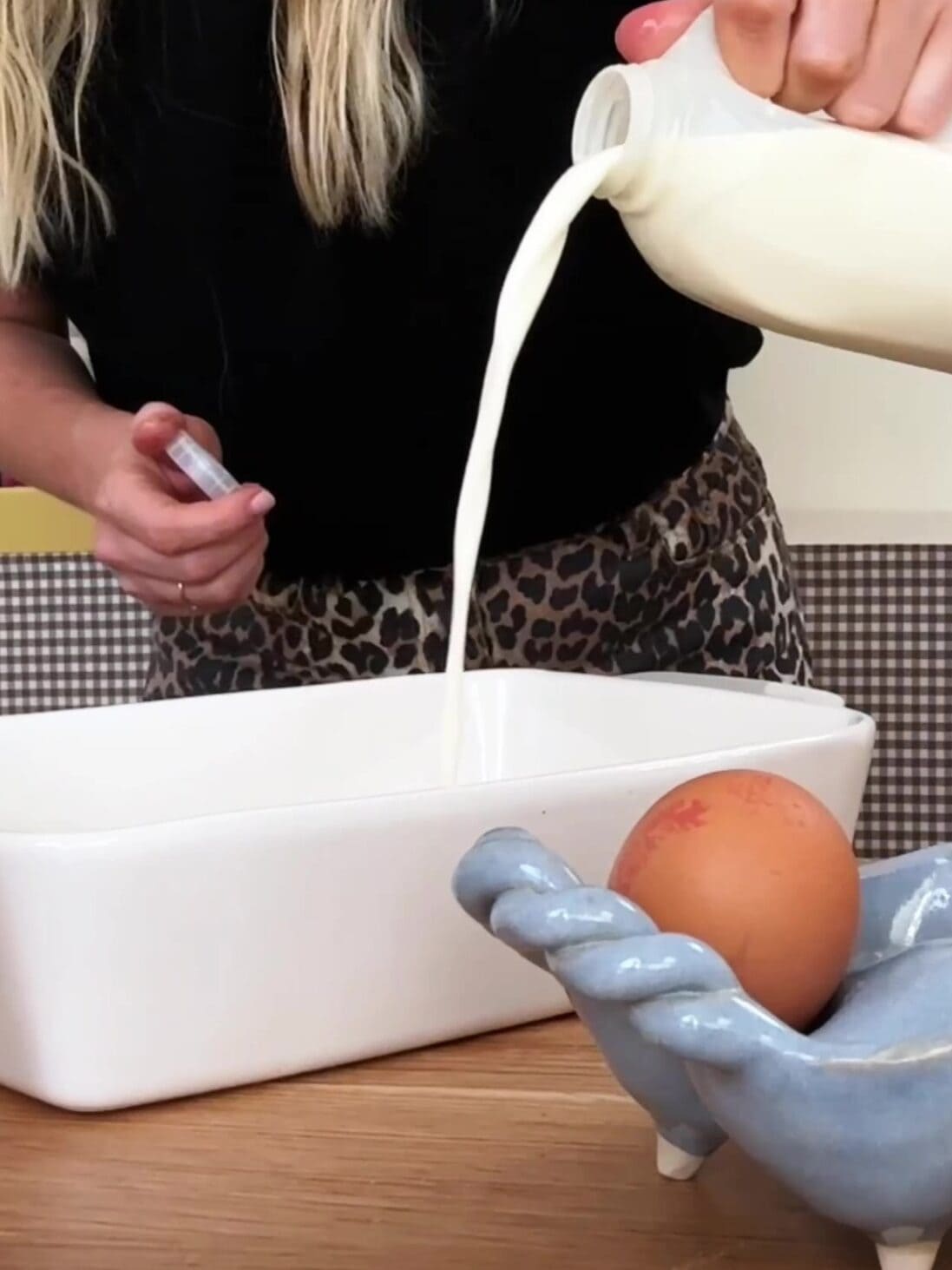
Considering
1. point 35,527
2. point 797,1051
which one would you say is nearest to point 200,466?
point 797,1051

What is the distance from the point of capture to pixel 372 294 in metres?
0.88

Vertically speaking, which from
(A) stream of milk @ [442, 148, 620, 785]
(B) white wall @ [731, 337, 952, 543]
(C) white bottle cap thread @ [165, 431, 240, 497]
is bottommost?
(B) white wall @ [731, 337, 952, 543]

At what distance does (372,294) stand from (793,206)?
39 cm

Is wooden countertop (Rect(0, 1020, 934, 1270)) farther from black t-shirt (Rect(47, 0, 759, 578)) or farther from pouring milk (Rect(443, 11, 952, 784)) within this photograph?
black t-shirt (Rect(47, 0, 759, 578))

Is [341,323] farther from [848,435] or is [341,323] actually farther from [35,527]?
[848,435]

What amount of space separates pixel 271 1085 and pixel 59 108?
0.55 metres

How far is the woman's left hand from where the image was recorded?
506mm

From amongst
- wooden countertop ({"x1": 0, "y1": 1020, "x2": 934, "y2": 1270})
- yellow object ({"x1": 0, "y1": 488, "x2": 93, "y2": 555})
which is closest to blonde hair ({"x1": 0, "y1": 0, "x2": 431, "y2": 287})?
wooden countertop ({"x1": 0, "y1": 1020, "x2": 934, "y2": 1270})

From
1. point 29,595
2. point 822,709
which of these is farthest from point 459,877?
point 29,595

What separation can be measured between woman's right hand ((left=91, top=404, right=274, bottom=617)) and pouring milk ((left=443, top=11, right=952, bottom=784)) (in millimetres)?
289

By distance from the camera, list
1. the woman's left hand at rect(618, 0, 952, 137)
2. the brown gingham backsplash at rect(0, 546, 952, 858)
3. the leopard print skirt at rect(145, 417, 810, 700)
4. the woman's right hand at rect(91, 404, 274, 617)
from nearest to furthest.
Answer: the woman's left hand at rect(618, 0, 952, 137)
the woman's right hand at rect(91, 404, 274, 617)
the leopard print skirt at rect(145, 417, 810, 700)
the brown gingham backsplash at rect(0, 546, 952, 858)

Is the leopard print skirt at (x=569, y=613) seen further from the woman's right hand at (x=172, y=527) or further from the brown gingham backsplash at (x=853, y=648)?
the brown gingham backsplash at (x=853, y=648)

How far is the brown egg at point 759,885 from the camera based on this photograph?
44cm

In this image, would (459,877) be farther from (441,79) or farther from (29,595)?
(29,595)
